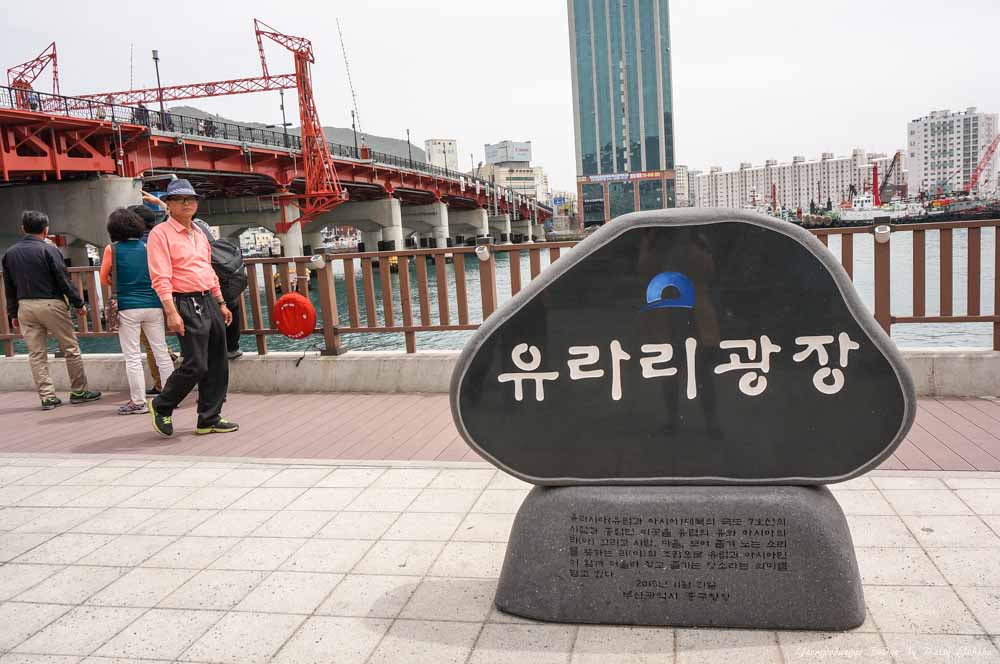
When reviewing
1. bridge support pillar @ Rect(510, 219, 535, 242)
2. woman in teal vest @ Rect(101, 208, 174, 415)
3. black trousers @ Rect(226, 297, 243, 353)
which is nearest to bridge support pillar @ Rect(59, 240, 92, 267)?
black trousers @ Rect(226, 297, 243, 353)

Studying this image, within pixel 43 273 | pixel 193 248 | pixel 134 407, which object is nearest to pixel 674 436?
pixel 193 248

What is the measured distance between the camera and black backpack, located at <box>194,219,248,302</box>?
6965 mm

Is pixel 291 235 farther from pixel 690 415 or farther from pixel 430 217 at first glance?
pixel 690 415

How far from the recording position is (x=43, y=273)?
7336 mm

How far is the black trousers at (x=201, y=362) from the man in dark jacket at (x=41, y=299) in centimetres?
228

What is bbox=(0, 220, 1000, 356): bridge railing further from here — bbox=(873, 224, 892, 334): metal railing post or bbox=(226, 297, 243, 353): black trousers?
bbox=(226, 297, 243, 353): black trousers

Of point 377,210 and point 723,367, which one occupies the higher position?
point 377,210

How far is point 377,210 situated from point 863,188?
138 metres

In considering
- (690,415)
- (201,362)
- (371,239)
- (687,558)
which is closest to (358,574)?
(687,558)

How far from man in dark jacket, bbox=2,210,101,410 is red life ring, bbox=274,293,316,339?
201cm

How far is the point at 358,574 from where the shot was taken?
3379 mm

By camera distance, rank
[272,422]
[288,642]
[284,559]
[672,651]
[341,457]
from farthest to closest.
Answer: [272,422], [341,457], [284,559], [288,642], [672,651]

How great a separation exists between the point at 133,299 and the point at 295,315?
4.66ft

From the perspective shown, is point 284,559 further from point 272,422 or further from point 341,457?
point 272,422
